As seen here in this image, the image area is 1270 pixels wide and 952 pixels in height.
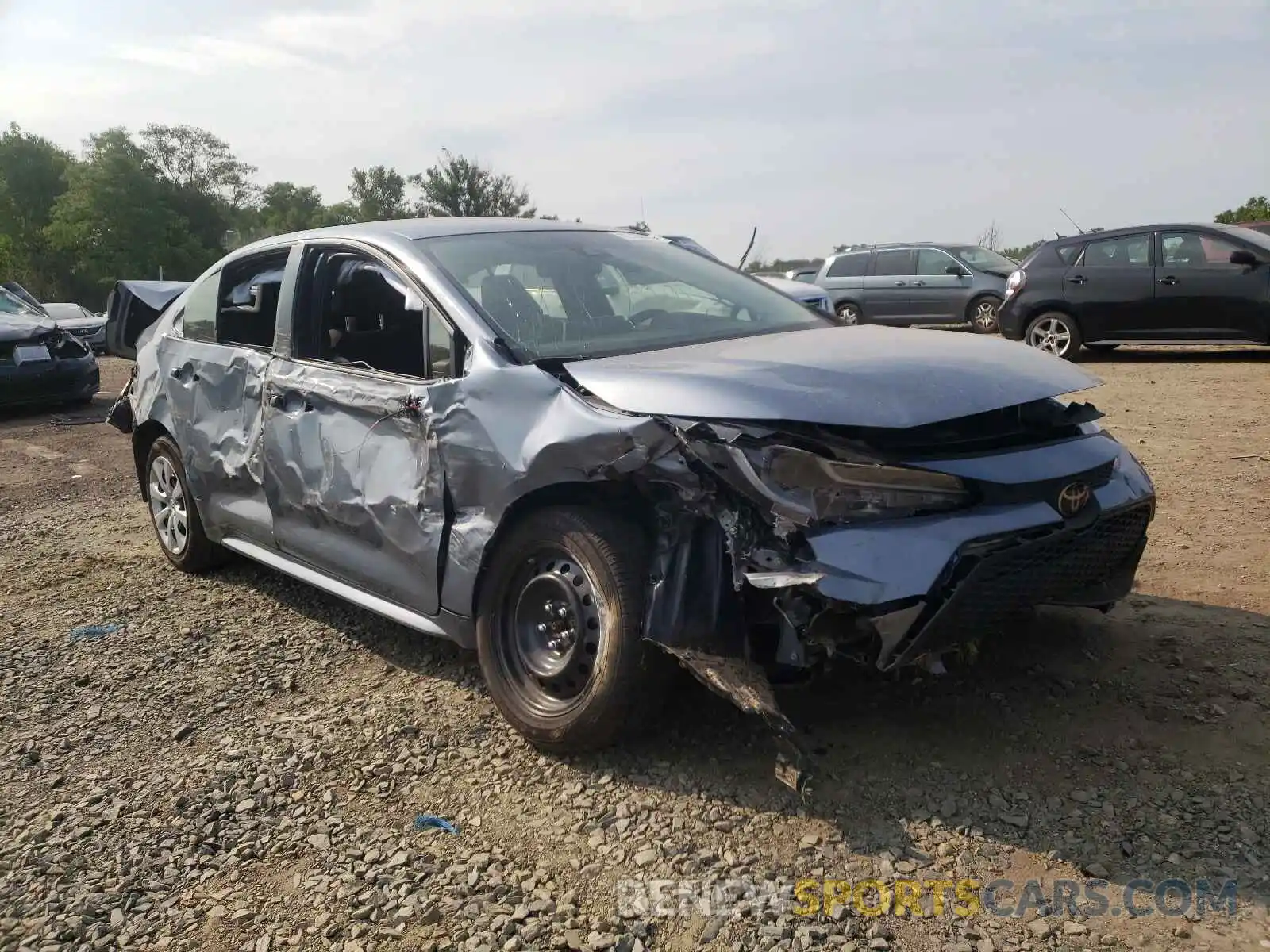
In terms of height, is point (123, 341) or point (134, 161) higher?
point (134, 161)

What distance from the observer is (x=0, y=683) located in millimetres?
4141

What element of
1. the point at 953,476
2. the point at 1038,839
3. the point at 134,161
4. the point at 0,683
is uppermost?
the point at 134,161

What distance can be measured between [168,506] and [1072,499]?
4.46 meters

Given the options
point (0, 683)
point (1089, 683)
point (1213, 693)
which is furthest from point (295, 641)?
point (1213, 693)

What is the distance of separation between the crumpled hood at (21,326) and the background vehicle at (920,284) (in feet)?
36.8

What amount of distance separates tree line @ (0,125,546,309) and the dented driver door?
148 feet

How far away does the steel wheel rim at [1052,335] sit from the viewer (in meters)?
12.1

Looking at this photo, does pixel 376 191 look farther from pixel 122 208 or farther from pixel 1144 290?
pixel 1144 290

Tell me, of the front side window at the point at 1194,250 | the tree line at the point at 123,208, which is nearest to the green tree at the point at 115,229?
the tree line at the point at 123,208

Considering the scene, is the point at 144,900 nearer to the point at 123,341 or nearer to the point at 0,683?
the point at 0,683

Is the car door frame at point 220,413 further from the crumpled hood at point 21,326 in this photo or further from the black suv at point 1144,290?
the black suv at point 1144,290

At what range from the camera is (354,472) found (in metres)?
3.85

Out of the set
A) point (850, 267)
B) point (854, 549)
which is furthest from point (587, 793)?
point (850, 267)

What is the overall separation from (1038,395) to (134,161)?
2539 inches
